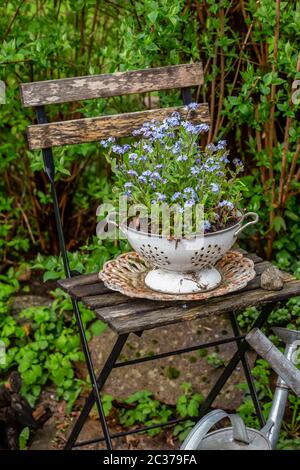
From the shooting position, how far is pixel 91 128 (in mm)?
2973

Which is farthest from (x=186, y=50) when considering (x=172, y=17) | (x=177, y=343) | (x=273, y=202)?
(x=177, y=343)

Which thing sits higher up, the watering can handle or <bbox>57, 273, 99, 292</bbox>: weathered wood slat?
<bbox>57, 273, 99, 292</bbox>: weathered wood slat

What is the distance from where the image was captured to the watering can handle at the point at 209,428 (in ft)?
7.27

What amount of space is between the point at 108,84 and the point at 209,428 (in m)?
1.35

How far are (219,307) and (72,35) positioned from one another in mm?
2121

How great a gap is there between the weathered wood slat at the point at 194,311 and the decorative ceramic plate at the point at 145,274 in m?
0.03

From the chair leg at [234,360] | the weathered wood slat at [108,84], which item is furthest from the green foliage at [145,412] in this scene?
the weathered wood slat at [108,84]

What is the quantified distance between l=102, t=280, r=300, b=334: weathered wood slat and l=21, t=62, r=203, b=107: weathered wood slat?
821 mm

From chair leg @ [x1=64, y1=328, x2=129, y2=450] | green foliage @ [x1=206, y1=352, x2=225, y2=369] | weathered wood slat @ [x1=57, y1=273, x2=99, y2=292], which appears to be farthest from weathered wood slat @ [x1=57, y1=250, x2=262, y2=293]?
green foliage @ [x1=206, y1=352, x2=225, y2=369]

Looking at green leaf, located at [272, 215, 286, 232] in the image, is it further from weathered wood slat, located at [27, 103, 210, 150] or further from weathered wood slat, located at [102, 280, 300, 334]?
weathered wood slat, located at [102, 280, 300, 334]

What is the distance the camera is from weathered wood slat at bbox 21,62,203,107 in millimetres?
2885

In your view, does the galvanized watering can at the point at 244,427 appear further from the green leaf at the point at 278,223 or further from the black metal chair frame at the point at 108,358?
the green leaf at the point at 278,223

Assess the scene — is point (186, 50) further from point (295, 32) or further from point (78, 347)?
point (78, 347)

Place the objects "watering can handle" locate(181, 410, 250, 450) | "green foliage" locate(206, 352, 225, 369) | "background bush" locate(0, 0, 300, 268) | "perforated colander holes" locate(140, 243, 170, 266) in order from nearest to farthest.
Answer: "watering can handle" locate(181, 410, 250, 450)
"perforated colander holes" locate(140, 243, 170, 266)
"background bush" locate(0, 0, 300, 268)
"green foliage" locate(206, 352, 225, 369)
